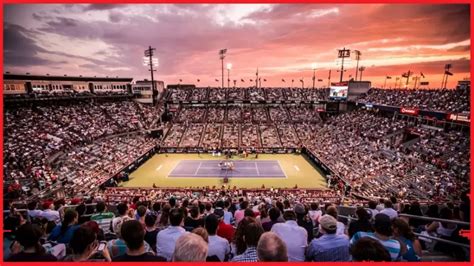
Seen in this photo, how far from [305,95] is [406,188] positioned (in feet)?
134

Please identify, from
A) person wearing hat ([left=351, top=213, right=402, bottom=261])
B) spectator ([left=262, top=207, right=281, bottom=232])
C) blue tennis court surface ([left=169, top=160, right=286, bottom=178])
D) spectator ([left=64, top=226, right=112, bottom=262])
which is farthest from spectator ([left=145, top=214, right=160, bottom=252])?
blue tennis court surface ([left=169, top=160, right=286, bottom=178])

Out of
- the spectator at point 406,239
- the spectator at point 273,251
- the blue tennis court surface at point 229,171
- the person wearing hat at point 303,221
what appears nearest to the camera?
the spectator at point 273,251

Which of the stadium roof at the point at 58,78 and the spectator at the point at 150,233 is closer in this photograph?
the spectator at the point at 150,233

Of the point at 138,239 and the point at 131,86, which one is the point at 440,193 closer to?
the point at 138,239

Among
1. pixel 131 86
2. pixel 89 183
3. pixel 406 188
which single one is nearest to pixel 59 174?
pixel 89 183

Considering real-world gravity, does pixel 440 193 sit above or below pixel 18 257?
below

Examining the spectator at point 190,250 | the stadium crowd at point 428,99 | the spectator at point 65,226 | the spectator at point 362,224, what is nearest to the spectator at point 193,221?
the spectator at point 65,226

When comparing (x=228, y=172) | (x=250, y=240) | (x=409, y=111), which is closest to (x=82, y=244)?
(x=250, y=240)

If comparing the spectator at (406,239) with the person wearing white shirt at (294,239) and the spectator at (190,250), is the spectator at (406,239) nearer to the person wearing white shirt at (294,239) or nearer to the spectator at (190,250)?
the person wearing white shirt at (294,239)

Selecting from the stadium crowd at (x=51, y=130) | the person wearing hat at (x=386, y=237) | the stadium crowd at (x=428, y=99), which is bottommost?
the stadium crowd at (x=51, y=130)

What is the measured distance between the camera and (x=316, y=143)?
41.0m

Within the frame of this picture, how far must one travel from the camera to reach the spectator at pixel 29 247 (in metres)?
3.39

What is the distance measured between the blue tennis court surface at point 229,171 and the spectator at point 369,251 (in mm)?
27124

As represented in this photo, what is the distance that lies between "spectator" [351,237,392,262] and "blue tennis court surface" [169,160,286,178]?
27124mm
